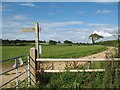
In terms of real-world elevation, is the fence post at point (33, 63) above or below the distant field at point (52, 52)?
above

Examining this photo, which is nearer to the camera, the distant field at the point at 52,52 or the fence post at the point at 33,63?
the fence post at the point at 33,63

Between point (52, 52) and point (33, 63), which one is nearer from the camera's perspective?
point (33, 63)

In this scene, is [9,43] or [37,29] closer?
[37,29]

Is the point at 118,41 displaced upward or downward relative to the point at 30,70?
upward

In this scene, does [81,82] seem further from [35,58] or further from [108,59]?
[35,58]

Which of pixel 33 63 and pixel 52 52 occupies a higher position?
pixel 33 63

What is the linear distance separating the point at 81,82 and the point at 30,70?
6.25ft

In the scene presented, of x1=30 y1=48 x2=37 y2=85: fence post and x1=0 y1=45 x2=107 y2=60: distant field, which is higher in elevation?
x1=30 y1=48 x2=37 y2=85: fence post

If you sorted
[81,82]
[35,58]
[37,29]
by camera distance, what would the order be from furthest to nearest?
[37,29] < [35,58] < [81,82]

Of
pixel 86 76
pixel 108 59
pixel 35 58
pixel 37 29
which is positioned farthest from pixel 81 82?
pixel 37 29

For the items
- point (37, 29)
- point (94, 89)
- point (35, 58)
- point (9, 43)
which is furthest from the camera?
point (9, 43)

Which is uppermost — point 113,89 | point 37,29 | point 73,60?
point 37,29

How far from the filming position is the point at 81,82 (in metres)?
11.0

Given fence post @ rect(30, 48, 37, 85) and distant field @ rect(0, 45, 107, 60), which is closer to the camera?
fence post @ rect(30, 48, 37, 85)
